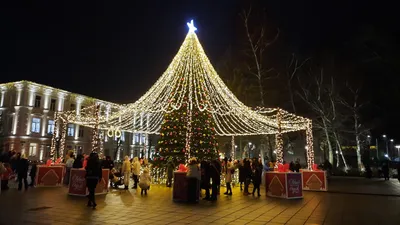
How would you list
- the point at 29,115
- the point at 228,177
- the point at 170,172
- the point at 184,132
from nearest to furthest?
the point at 228,177 → the point at 170,172 → the point at 184,132 → the point at 29,115

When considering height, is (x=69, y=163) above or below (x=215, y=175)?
above

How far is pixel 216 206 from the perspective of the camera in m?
9.38

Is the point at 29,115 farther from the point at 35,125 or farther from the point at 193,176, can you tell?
the point at 193,176

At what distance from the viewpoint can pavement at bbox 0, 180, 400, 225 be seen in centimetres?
707

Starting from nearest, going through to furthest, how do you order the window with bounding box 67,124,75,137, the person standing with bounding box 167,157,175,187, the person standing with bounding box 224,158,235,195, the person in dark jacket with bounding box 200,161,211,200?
the person in dark jacket with bounding box 200,161,211,200
the person standing with bounding box 224,158,235,195
the person standing with bounding box 167,157,175,187
the window with bounding box 67,124,75,137

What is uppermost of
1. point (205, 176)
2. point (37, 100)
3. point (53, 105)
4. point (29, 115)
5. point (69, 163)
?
point (37, 100)

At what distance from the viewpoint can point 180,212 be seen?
8.21 m

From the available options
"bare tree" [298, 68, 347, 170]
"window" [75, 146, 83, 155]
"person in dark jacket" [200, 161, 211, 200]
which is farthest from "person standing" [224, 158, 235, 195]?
"window" [75, 146, 83, 155]

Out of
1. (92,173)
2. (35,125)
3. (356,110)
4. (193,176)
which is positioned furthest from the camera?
(35,125)

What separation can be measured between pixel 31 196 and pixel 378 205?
1187 cm

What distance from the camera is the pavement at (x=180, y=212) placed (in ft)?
23.2

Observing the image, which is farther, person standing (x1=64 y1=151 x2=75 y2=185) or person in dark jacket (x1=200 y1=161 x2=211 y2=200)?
person standing (x1=64 y1=151 x2=75 y2=185)

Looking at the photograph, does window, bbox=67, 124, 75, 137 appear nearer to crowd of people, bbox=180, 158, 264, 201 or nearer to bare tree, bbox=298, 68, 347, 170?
bare tree, bbox=298, 68, 347, 170

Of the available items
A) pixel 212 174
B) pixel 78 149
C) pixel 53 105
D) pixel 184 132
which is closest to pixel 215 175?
pixel 212 174
